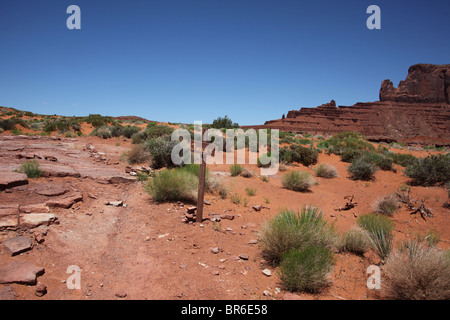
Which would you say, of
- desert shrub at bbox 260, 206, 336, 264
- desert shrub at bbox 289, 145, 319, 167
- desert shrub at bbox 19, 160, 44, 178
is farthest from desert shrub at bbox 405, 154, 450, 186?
desert shrub at bbox 19, 160, 44, 178

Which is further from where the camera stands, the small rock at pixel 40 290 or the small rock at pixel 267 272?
the small rock at pixel 267 272

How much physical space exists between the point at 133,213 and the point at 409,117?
327 feet

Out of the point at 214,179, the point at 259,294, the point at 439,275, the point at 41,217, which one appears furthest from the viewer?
the point at 214,179

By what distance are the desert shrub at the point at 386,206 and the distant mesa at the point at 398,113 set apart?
217 feet

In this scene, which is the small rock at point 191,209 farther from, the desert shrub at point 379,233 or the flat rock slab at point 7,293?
the desert shrub at point 379,233

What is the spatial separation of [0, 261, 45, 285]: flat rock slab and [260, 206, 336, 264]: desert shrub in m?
3.45

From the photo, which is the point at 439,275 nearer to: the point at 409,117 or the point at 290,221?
the point at 290,221

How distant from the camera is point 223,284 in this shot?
140 inches

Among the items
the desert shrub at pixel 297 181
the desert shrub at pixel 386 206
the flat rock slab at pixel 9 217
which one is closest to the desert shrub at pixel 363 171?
the desert shrub at pixel 297 181

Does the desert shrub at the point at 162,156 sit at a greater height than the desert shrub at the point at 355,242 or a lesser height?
greater

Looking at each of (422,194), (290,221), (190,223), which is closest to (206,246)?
(190,223)

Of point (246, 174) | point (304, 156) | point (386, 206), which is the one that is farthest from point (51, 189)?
point (304, 156)

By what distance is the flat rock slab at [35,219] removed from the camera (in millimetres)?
4071

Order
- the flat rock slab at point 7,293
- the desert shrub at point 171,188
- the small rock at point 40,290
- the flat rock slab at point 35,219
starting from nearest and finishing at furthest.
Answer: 1. the flat rock slab at point 7,293
2. the small rock at point 40,290
3. the flat rock slab at point 35,219
4. the desert shrub at point 171,188
